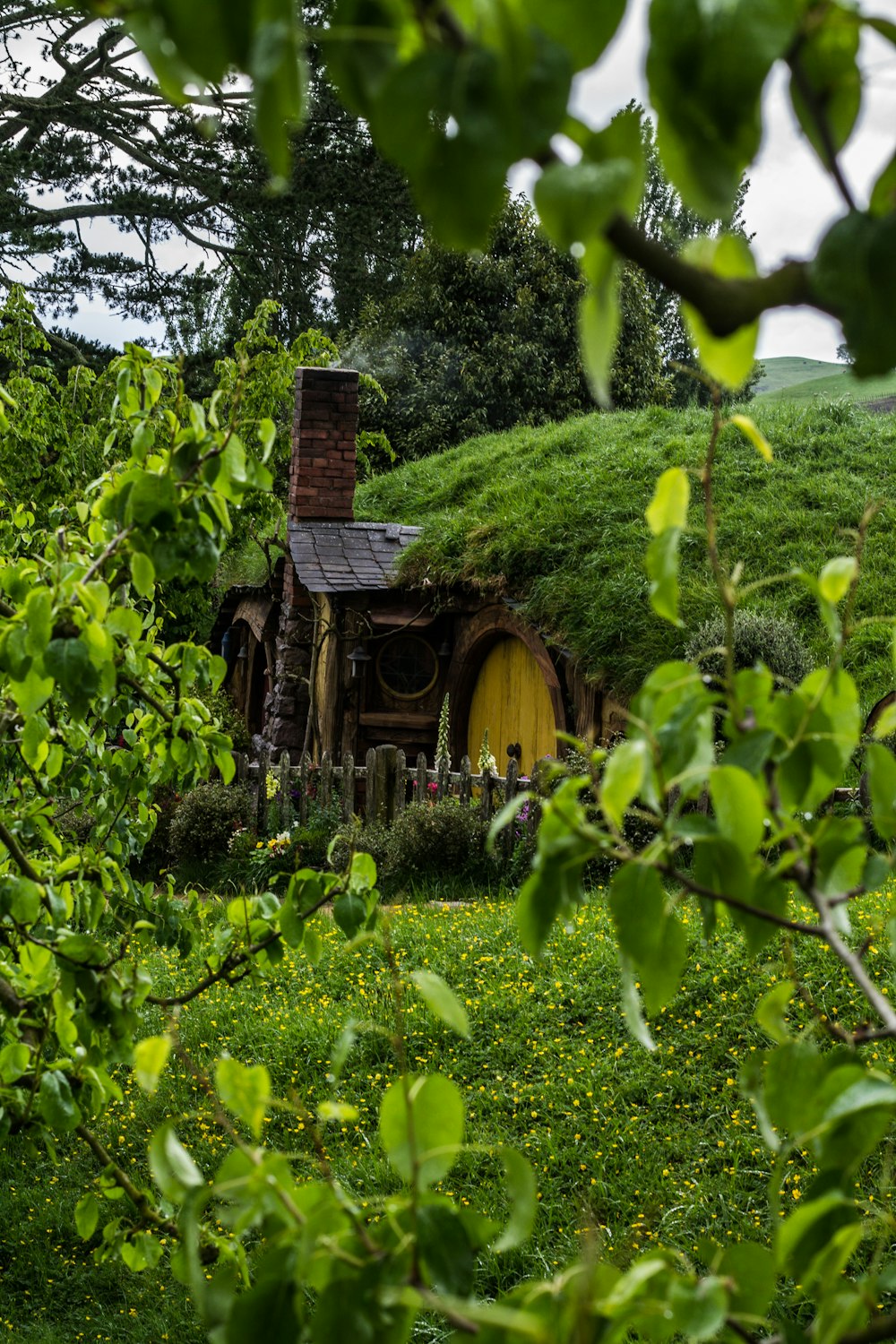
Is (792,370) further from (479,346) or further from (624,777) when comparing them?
(624,777)

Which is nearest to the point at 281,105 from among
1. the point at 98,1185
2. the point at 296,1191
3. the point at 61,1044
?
the point at 296,1191

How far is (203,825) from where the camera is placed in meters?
10.7

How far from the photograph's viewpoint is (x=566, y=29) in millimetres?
675

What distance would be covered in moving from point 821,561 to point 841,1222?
1021cm

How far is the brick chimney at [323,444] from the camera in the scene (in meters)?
12.2

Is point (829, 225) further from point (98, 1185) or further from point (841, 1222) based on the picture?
point (98, 1185)

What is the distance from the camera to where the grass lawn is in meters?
4.42

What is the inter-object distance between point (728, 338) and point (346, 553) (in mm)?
11247

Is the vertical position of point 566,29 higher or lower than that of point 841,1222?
higher

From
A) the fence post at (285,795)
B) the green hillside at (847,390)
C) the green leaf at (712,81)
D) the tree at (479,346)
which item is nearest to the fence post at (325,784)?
the fence post at (285,795)

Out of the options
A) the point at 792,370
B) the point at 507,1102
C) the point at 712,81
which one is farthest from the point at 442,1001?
the point at 792,370

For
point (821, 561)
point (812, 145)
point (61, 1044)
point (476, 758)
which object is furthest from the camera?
point (476, 758)

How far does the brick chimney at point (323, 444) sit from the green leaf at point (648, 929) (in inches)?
453

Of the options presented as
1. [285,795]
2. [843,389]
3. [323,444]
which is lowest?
[285,795]
